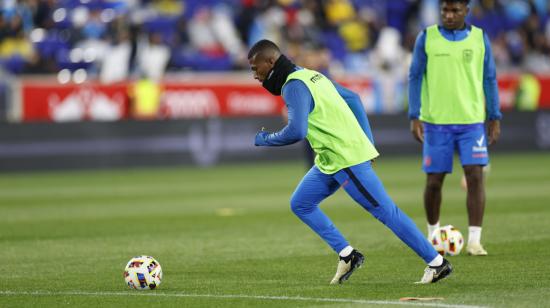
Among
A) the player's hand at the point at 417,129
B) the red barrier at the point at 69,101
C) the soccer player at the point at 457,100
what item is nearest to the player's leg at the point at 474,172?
the soccer player at the point at 457,100

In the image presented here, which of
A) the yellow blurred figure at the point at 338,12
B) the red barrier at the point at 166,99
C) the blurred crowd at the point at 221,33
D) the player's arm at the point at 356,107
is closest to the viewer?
the player's arm at the point at 356,107

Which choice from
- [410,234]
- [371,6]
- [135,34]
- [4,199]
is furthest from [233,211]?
[371,6]

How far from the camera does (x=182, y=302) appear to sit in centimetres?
879

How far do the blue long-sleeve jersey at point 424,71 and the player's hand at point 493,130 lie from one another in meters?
0.06

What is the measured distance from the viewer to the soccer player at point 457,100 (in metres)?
11.8

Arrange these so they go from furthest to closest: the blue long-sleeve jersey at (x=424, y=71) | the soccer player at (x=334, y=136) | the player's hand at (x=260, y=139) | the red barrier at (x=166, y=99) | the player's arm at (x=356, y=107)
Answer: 1. the red barrier at (x=166, y=99)
2. the blue long-sleeve jersey at (x=424, y=71)
3. the player's arm at (x=356, y=107)
4. the player's hand at (x=260, y=139)
5. the soccer player at (x=334, y=136)

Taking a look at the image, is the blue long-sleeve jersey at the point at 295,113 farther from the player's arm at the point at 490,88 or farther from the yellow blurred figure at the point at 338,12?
the yellow blurred figure at the point at 338,12

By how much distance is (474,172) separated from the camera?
11750mm

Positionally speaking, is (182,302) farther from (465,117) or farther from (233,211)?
(233,211)

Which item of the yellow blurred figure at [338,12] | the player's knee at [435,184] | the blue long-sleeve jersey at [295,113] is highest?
the blue long-sleeve jersey at [295,113]

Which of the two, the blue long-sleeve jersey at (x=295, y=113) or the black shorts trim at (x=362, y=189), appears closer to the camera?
the blue long-sleeve jersey at (x=295, y=113)

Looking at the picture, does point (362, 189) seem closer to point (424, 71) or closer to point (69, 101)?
point (424, 71)

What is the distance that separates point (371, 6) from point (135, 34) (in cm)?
903

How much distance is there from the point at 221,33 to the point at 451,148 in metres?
20.9
